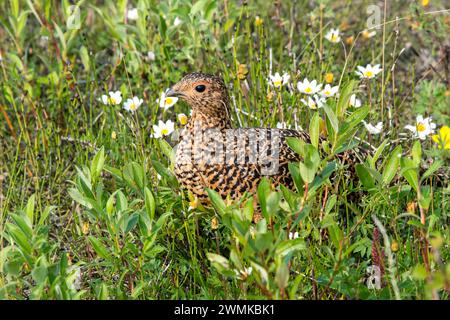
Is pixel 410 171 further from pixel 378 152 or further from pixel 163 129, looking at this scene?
pixel 163 129

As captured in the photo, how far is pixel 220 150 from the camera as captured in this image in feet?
13.2

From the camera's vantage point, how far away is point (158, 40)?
5.39 metres

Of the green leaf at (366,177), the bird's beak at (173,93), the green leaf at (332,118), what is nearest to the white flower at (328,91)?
the bird's beak at (173,93)

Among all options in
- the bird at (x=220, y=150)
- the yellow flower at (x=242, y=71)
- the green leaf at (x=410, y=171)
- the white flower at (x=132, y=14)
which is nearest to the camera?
the green leaf at (x=410, y=171)

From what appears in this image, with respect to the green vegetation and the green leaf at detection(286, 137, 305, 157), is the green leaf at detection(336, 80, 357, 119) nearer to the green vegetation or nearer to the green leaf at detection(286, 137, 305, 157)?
the green vegetation

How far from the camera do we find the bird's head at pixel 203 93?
419 centimetres

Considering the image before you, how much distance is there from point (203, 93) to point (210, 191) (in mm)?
946

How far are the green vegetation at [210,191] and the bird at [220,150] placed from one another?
117 mm

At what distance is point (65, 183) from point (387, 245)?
7.54ft

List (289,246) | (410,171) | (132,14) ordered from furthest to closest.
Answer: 1. (132,14)
2. (410,171)
3. (289,246)

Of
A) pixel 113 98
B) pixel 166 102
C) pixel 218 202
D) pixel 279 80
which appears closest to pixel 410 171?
pixel 218 202

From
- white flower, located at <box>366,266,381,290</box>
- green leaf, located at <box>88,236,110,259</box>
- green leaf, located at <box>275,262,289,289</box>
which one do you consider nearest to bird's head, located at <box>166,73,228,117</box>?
green leaf, located at <box>88,236,110,259</box>

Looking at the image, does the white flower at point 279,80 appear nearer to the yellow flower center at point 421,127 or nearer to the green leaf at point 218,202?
the yellow flower center at point 421,127

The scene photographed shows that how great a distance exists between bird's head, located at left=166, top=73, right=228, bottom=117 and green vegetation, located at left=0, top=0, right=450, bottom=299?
0.83 ft
